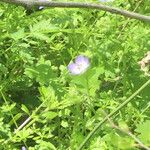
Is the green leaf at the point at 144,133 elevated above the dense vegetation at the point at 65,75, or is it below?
above

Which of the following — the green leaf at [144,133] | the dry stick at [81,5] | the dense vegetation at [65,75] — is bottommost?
the dense vegetation at [65,75]

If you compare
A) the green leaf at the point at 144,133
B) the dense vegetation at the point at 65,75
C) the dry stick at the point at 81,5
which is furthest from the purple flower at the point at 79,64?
the dry stick at the point at 81,5

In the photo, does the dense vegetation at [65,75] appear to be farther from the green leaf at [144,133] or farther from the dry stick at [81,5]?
the dry stick at [81,5]

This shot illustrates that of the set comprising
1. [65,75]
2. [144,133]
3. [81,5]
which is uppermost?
[81,5]

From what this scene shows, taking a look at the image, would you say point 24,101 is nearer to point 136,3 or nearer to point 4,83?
point 4,83

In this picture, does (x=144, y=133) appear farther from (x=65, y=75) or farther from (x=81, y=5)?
(x=65, y=75)

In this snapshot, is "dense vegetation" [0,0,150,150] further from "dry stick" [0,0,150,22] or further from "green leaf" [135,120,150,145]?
"dry stick" [0,0,150,22]

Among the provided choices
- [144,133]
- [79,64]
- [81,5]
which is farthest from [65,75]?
[81,5]

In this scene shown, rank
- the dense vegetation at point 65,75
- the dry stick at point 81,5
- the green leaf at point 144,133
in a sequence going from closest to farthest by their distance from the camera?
the dry stick at point 81,5 → the green leaf at point 144,133 → the dense vegetation at point 65,75
